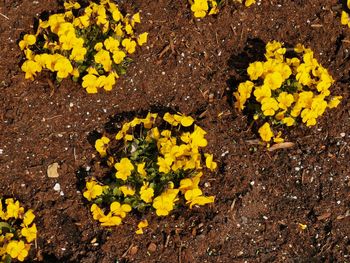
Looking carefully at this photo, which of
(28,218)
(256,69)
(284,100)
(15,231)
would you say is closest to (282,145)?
(284,100)

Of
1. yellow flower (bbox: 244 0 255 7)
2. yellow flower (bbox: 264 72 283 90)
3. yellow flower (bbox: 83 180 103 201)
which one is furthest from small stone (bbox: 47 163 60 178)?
yellow flower (bbox: 244 0 255 7)

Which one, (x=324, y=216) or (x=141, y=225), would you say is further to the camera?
(x=324, y=216)

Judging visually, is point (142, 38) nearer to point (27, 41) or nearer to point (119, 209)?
point (27, 41)

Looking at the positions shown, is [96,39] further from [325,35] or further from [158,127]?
[325,35]

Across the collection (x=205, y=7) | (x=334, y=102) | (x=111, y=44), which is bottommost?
(x=334, y=102)

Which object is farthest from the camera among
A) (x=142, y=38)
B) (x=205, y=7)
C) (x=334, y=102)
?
(x=205, y=7)

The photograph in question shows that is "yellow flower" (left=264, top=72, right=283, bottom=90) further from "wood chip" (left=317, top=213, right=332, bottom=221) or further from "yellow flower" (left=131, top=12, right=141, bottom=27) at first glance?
"yellow flower" (left=131, top=12, right=141, bottom=27)
